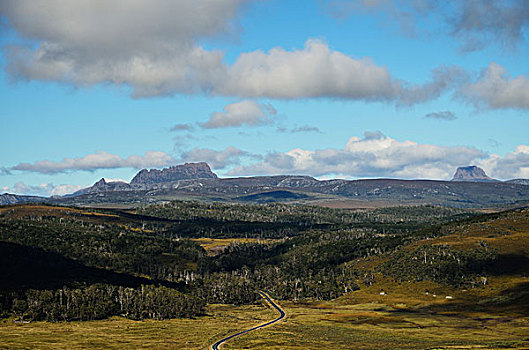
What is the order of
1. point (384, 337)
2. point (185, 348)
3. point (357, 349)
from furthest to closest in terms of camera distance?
point (384, 337)
point (185, 348)
point (357, 349)

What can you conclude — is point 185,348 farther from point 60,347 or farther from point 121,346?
point 60,347

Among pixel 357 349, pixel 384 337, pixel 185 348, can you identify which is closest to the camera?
pixel 357 349

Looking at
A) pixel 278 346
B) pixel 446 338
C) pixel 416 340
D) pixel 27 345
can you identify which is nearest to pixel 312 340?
pixel 278 346

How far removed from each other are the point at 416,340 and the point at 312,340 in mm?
36360

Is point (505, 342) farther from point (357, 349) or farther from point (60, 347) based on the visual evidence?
point (60, 347)

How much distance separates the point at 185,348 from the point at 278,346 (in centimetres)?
3192

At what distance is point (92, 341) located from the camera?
19975cm

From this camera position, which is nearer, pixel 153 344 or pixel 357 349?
pixel 357 349

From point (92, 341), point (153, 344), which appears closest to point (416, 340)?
point (153, 344)

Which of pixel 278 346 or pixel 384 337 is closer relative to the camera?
pixel 278 346

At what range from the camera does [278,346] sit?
18000 centimetres

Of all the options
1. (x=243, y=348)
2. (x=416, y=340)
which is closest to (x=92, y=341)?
(x=243, y=348)

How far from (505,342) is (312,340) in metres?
63.2

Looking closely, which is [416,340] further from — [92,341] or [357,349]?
[92,341]
